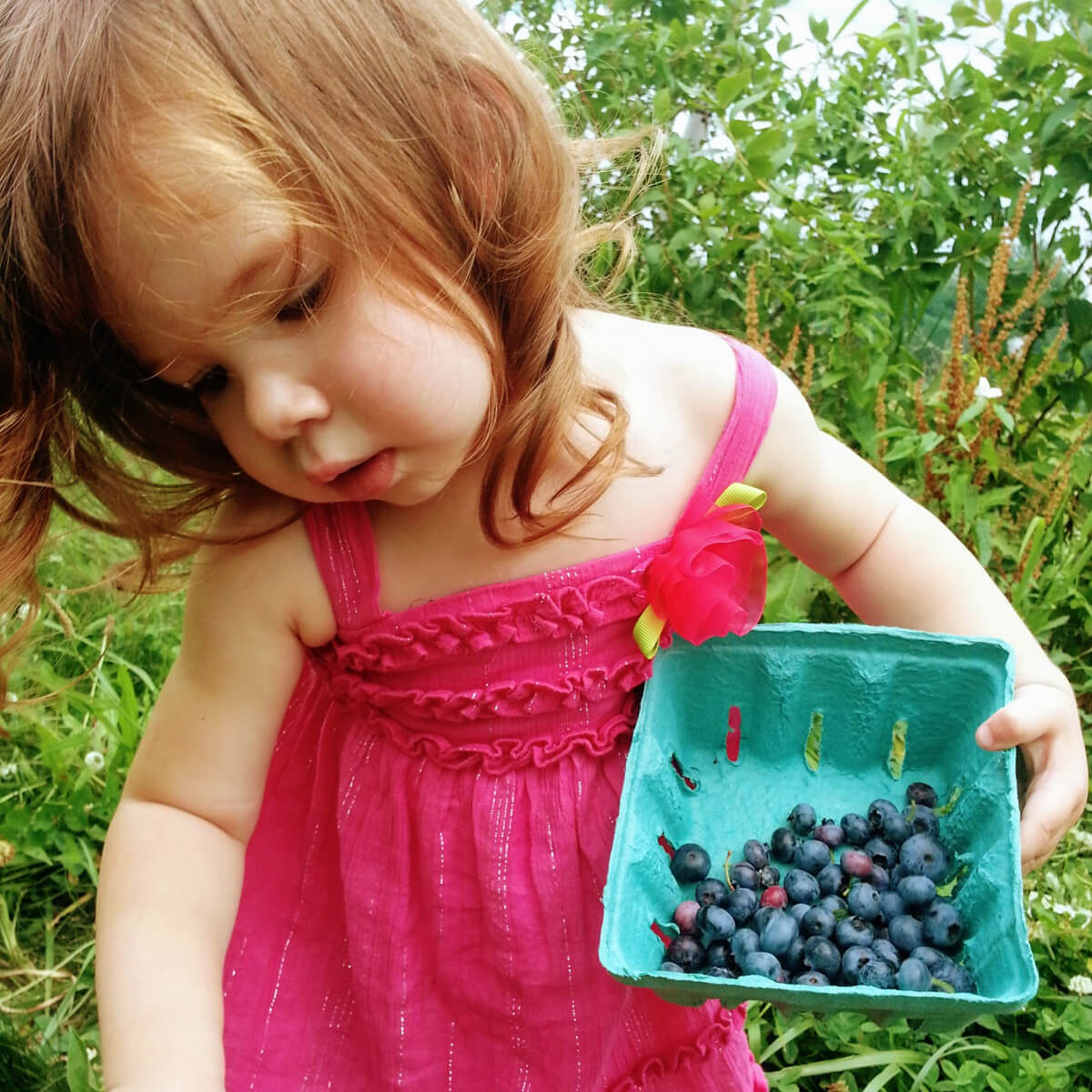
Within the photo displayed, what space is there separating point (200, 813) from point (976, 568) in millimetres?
832

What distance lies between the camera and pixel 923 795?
1113mm

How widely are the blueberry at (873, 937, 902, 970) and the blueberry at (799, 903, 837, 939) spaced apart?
0.12 feet

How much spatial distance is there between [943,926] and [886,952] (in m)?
0.05

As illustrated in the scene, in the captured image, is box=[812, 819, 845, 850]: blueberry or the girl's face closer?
the girl's face

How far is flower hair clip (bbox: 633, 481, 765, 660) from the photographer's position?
107cm

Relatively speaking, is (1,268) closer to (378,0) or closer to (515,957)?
(378,0)

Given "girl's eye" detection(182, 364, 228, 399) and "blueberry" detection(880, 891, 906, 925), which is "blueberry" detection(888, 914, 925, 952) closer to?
"blueberry" detection(880, 891, 906, 925)

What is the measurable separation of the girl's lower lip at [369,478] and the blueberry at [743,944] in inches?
18.4

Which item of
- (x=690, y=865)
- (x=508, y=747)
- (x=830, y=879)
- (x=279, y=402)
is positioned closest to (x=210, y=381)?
(x=279, y=402)

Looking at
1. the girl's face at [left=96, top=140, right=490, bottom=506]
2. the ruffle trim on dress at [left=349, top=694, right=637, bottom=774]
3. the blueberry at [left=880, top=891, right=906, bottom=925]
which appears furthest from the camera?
the ruffle trim on dress at [left=349, top=694, right=637, bottom=774]

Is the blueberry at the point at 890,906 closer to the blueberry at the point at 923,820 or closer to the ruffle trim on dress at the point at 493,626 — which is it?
the blueberry at the point at 923,820

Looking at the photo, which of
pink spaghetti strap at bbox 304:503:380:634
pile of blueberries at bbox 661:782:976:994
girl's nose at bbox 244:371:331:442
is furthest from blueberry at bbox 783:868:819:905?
girl's nose at bbox 244:371:331:442

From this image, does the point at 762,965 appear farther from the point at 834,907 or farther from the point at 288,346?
the point at 288,346

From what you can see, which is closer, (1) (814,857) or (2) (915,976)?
(2) (915,976)
